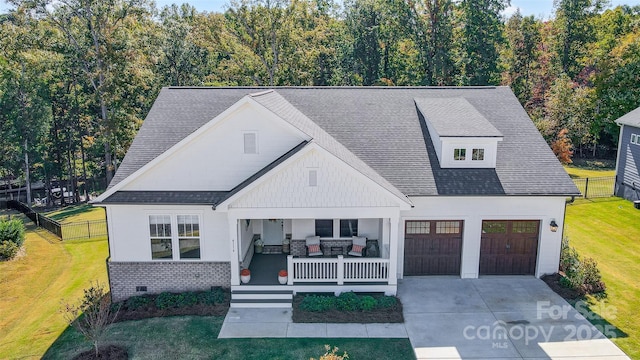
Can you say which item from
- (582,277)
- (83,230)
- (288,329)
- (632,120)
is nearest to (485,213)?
(582,277)

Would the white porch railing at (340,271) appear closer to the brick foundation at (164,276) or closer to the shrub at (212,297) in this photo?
the shrub at (212,297)

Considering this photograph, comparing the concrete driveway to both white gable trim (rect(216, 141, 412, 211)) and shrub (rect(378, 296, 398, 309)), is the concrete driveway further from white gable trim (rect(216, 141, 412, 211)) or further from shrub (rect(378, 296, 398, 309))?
white gable trim (rect(216, 141, 412, 211))

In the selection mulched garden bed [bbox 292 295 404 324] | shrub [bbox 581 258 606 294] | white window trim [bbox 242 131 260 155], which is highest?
white window trim [bbox 242 131 260 155]

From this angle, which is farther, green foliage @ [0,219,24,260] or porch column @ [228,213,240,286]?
green foliage @ [0,219,24,260]

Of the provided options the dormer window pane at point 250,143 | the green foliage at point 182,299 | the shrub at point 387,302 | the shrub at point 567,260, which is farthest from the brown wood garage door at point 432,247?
the green foliage at point 182,299

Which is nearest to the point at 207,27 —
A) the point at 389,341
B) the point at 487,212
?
the point at 487,212

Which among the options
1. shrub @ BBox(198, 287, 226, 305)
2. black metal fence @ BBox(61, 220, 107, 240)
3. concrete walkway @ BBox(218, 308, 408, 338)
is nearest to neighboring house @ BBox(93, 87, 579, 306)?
shrub @ BBox(198, 287, 226, 305)

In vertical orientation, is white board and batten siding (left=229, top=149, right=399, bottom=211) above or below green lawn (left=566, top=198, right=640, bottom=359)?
above

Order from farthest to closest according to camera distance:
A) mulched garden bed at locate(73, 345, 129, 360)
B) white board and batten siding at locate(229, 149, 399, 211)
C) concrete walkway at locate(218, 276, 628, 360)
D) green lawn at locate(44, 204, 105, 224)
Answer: green lawn at locate(44, 204, 105, 224), white board and batten siding at locate(229, 149, 399, 211), concrete walkway at locate(218, 276, 628, 360), mulched garden bed at locate(73, 345, 129, 360)
